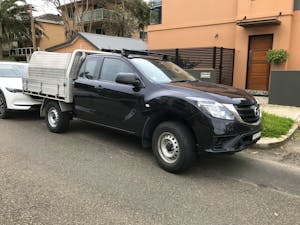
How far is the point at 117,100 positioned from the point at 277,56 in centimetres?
860

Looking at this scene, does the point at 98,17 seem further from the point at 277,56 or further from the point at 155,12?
the point at 277,56

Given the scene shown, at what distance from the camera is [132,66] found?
5453 millimetres

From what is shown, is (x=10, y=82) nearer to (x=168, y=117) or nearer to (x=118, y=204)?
(x=168, y=117)

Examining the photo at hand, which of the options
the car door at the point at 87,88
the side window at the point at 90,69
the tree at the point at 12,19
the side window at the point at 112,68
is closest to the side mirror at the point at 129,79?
the side window at the point at 112,68

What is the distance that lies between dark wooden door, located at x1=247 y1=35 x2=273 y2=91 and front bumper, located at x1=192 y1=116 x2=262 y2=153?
917 centimetres

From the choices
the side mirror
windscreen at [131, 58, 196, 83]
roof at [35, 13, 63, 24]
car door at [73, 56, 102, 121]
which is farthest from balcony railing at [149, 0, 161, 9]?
roof at [35, 13, 63, 24]

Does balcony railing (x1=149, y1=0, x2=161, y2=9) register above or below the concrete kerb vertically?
above

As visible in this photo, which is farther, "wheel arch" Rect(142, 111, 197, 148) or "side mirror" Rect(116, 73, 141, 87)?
"side mirror" Rect(116, 73, 141, 87)

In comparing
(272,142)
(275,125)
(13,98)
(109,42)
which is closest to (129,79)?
(272,142)

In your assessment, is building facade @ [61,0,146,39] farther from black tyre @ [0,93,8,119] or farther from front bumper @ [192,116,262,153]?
front bumper @ [192,116,262,153]

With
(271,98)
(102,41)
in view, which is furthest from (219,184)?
(102,41)

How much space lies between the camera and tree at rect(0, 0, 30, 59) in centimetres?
3173

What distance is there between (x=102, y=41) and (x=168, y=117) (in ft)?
62.6

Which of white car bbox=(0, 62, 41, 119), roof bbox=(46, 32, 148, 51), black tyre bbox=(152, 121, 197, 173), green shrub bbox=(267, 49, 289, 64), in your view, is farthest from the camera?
roof bbox=(46, 32, 148, 51)
